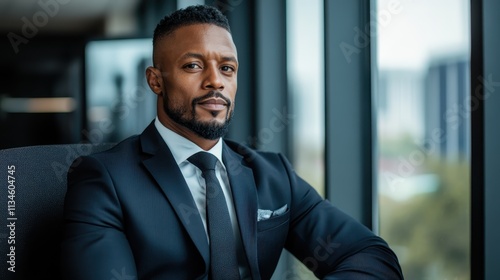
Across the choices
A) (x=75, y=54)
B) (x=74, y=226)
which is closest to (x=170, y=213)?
(x=74, y=226)

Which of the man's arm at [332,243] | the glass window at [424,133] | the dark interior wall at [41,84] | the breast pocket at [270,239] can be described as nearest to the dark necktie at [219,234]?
the breast pocket at [270,239]

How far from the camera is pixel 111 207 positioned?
120cm

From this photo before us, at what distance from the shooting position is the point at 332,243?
139 centimetres

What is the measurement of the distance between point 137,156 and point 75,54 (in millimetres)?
2739

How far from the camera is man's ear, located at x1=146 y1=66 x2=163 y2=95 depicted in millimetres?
1397

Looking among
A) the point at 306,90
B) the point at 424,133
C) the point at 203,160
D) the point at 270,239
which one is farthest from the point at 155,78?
the point at 306,90

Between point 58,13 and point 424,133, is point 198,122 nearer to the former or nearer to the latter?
point 424,133

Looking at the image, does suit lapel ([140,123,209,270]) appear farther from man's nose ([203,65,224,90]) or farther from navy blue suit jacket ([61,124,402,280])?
man's nose ([203,65,224,90])

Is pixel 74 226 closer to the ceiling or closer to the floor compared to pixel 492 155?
closer to the floor

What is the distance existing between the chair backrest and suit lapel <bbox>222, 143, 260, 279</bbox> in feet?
1.37

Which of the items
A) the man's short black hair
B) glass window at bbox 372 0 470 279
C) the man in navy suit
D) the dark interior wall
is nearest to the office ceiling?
the dark interior wall

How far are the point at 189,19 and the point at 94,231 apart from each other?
0.57 meters

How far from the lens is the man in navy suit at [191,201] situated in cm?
119

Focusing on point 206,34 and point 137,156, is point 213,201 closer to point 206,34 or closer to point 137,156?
point 137,156
